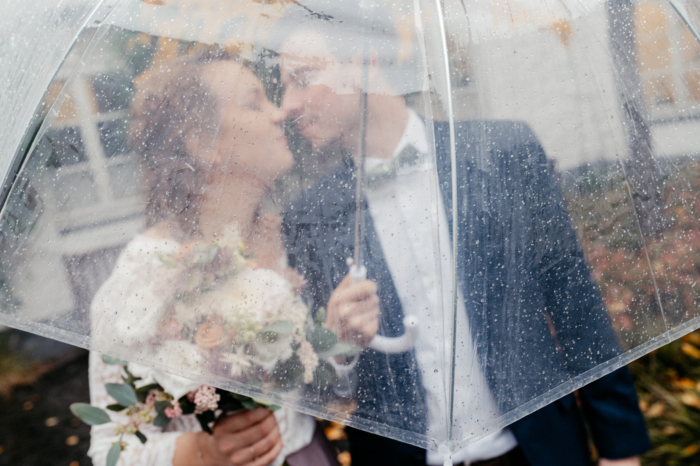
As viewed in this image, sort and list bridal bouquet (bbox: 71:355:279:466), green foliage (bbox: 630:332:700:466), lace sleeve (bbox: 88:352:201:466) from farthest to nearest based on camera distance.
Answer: green foliage (bbox: 630:332:700:466)
lace sleeve (bbox: 88:352:201:466)
bridal bouquet (bbox: 71:355:279:466)

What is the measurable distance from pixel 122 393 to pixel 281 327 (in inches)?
32.7

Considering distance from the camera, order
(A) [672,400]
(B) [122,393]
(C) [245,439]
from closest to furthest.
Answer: (B) [122,393] < (C) [245,439] < (A) [672,400]

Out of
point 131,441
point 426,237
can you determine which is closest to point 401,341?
point 426,237

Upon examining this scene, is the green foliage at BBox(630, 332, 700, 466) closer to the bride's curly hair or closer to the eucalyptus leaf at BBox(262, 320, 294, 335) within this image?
the eucalyptus leaf at BBox(262, 320, 294, 335)

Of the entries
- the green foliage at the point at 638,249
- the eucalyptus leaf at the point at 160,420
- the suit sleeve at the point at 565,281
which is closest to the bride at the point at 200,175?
the suit sleeve at the point at 565,281

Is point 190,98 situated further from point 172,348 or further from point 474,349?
point 474,349

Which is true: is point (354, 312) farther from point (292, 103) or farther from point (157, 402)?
point (157, 402)

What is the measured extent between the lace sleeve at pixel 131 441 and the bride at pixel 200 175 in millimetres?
848

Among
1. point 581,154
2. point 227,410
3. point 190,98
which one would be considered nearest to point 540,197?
point 581,154

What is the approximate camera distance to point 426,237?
1117mm

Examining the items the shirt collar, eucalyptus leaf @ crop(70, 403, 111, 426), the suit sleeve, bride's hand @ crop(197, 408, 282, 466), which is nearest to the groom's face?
the shirt collar

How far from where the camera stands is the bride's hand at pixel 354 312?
3.80 feet

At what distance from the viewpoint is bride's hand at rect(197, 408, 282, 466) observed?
1794 mm

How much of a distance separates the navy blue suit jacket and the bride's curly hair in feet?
0.83
